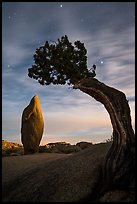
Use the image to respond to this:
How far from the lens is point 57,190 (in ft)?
28.5

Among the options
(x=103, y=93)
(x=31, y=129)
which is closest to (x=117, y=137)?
(x=103, y=93)

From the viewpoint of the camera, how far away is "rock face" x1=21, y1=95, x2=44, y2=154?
20766 mm

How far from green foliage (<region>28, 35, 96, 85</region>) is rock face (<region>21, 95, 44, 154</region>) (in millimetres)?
9888

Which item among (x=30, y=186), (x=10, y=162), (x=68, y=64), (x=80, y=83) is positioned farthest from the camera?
(x=10, y=162)

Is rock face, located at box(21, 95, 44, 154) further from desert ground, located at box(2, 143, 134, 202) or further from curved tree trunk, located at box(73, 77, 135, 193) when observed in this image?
curved tree trunk, located at box(73, 77, 135, 193)

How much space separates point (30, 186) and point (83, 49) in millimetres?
6032

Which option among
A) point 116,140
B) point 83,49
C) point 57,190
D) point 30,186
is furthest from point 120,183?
point 83,49

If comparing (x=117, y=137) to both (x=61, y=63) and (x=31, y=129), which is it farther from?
(x=31, y=129)

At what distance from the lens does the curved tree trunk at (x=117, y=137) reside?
792cm

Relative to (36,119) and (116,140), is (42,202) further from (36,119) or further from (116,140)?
(36,119)

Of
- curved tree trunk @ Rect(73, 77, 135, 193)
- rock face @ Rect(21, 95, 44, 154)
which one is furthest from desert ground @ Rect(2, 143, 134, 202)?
rock face @ Rect(21, 95, 44, 154)

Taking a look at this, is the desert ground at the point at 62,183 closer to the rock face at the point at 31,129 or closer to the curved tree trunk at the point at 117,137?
the curved tree trunk at the point at 117,137

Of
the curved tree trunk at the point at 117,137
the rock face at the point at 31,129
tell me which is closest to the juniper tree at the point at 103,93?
the curved tree trunk at the point at 117,137

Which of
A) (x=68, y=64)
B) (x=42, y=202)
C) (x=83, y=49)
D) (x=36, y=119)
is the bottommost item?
(x=42, y=202)
